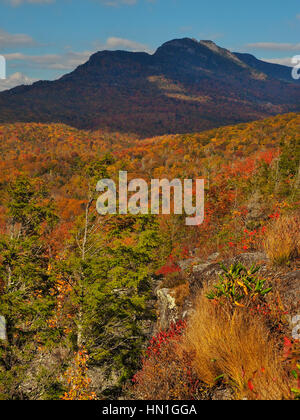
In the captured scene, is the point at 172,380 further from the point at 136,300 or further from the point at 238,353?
the point at 136,300

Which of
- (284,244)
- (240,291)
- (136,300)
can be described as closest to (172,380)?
(240,291)

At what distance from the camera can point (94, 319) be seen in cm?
1131

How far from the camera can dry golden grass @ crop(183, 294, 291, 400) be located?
2.68 meters

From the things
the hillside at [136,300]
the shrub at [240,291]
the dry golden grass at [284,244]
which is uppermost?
the dry golden grass at [284,244]

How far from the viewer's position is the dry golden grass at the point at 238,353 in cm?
268

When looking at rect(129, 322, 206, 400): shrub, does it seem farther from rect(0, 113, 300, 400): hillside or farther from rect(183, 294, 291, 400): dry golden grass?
rect(183, 294, 291, 400): dry golden grass

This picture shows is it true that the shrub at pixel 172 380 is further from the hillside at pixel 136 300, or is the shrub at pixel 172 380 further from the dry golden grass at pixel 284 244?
the dry golden grass at pixel 284 244

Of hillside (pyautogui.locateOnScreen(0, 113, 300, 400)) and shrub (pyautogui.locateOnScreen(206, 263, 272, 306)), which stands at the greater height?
shrub (pyautogui.locateOnScreen(206, 263, 272, 306))

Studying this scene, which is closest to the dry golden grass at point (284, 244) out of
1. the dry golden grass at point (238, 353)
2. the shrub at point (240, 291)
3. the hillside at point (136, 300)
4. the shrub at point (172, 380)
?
the hillside at point (136, 300)

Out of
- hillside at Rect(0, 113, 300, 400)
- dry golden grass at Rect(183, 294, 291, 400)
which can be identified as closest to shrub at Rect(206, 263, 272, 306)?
hillside at Rect(0, 113, 300, 400)

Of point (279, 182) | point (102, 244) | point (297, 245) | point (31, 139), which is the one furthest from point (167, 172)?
point (31, 139)

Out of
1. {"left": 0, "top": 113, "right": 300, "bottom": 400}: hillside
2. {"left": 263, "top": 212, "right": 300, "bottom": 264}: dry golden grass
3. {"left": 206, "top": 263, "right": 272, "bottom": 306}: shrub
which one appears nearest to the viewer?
{"left": 0, "top": 113, "right": 300, "bottom": 400}: hillside

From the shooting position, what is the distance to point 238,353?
10.1ft
